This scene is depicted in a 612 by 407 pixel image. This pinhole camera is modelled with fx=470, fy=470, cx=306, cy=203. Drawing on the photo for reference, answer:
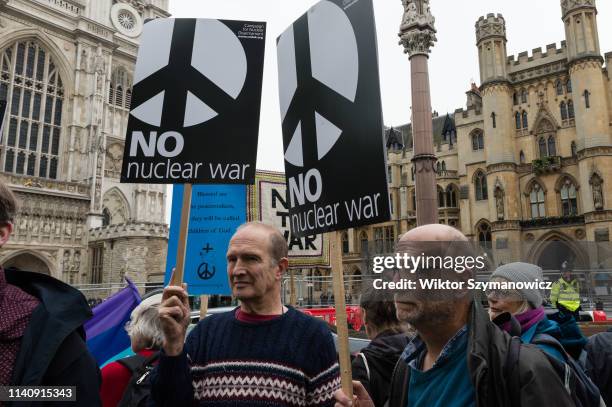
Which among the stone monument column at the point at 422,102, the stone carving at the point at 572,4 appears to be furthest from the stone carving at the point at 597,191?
the stone monument column at the point at 422,102

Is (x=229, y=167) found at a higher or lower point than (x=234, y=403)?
higher

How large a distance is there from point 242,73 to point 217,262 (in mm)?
2683

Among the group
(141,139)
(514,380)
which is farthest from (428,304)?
(141,139)

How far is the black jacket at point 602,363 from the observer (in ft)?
9.98

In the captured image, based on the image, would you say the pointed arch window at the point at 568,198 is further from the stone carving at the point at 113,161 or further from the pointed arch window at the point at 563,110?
the stone carving at the point at 113,161

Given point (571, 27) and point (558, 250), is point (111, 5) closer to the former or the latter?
point (571, 27)

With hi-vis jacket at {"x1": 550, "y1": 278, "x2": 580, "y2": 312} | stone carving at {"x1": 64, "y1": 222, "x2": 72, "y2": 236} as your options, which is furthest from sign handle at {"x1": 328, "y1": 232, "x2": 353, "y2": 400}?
stone carving at {"x1": 64, "y1": 222, "x2": 72, "y2": 236}

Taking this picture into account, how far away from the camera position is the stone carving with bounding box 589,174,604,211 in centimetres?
2694

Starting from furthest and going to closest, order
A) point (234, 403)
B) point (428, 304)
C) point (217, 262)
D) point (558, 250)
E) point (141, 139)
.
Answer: point (558, 250) < point (217, 262) < point (141, 139) < point (234, 403) < point (428, 304)

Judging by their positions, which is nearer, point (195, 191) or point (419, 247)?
point (419, 247)

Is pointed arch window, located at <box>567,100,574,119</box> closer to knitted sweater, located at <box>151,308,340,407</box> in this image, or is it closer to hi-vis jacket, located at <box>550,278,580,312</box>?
hi-vis jacket, located at <box>550,278,580,312</box>

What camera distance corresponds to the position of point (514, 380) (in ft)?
4.66

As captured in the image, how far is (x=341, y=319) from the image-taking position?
2.18 meters

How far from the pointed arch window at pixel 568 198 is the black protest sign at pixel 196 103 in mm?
30669
